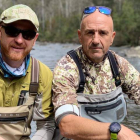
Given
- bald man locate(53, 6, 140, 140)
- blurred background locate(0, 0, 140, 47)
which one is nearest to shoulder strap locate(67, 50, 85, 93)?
bald man locate(53, 6, 140, 140)

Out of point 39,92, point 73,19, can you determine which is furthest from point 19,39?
point 73,19

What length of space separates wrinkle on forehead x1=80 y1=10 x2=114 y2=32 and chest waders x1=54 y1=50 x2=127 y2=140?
302mm

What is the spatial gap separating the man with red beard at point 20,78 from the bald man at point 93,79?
153mm

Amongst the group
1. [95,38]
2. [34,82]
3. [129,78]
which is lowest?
[129,78]

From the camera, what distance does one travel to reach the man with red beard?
2248 millimetres

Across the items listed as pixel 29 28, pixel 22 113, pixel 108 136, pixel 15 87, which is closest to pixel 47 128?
pixel 22 113

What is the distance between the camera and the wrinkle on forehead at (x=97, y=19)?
2.51 metres

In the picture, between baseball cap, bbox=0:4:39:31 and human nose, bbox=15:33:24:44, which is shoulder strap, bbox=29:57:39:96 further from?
baseball cap, bbox=0:4:39:31

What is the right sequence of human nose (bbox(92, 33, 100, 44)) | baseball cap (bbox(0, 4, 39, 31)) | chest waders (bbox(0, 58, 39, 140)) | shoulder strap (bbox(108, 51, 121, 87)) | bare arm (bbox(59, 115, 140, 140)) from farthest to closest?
shoulder strap (bbox(108, 51, 121, 87)) < human nose (bbox(92, 33, 100, 44)) < chest waders (bbox(0, 58, 39, 140)) < baseball cap (bbox(0, 4, 39, 31)) < bare arm (bbox(59, 115, 140, 140))

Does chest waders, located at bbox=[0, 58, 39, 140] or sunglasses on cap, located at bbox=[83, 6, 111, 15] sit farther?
sunglasses on cap, located at bbox=[83, 6, 111, 15]

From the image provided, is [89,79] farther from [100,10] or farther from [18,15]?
[18,15]

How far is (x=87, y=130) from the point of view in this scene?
6.92ft

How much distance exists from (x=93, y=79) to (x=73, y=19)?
58.2 meters

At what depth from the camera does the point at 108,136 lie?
2055 millimetres
